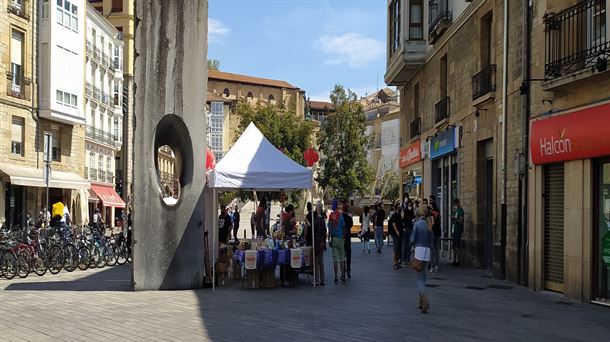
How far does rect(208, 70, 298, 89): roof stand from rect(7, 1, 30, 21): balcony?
8447 cm

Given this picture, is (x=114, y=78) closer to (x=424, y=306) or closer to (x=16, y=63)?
(x=16, y=63)

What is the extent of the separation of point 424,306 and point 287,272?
456cm

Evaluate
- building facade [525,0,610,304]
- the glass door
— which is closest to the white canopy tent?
building facade [525,0,610,304]

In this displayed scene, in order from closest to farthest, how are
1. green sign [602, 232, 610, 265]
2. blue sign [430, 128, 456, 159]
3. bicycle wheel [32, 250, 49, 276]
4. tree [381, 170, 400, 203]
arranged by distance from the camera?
1. green sign [602, 232, 610, 265]
2. bicycle wheel [32, 250, 49, 276]
3. blue sign [430, 128, 456, 159]
4. tree [381, 170, 400, 203]

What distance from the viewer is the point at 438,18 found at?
21.6 m

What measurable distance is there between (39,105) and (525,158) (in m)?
27.9

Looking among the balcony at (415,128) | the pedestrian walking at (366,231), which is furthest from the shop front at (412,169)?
the pedestrian walking at (366,231)

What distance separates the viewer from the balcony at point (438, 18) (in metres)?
21.2

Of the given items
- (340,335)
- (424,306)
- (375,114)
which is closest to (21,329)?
(340,335)

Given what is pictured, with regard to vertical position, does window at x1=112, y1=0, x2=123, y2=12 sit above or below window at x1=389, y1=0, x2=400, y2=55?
above

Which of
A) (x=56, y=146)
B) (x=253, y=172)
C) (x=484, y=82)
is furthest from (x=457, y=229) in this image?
(x=56, y=146)

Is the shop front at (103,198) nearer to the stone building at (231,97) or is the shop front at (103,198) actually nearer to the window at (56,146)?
the window at (56,146)

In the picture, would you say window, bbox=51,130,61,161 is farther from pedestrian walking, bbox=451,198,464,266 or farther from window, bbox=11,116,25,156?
pedestrian walking, bbox=451,198,464,266

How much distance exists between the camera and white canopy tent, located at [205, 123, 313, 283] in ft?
46.2
